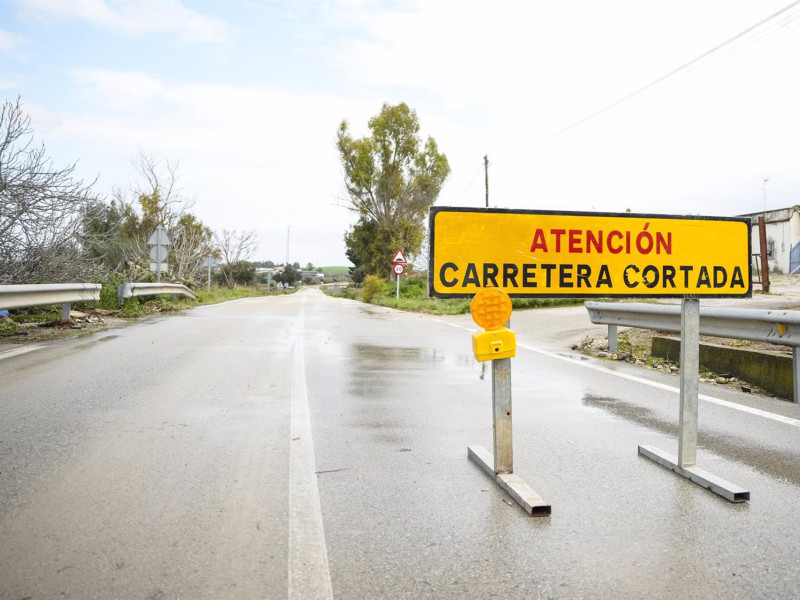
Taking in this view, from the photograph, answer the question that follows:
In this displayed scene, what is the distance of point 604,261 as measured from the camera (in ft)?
13.7

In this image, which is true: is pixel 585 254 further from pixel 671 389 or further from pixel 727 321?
pixel 727 321

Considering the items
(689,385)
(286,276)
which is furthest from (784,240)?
(286,276)

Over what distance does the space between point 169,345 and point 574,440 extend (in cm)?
718

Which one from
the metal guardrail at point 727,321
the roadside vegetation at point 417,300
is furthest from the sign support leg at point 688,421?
the roadside vegetation at point 417,300

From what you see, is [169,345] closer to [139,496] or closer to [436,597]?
[139,496]

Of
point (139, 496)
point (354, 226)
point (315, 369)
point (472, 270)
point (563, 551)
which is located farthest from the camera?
point (354, 226)

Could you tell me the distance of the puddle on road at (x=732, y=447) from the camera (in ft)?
13.3

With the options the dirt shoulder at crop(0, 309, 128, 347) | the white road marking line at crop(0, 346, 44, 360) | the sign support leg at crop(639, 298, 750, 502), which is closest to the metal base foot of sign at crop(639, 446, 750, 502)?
the sign support leg at crop(639, 298, 750, 502)

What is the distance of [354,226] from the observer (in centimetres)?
4975

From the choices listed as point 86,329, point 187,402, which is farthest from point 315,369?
point 86,329

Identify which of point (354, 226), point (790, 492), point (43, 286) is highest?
point (354, 226)

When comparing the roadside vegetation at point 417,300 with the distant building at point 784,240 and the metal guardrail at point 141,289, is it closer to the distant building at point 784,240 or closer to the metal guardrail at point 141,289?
the metal guardrail at point 141,289

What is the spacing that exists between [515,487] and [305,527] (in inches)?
44.9

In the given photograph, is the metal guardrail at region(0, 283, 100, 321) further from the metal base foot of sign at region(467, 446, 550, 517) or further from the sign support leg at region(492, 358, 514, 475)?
the sign support leg at region(492, 358, 514, 475)
